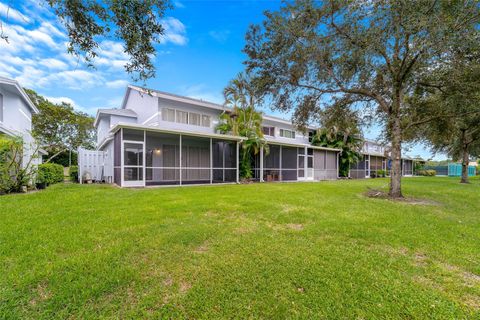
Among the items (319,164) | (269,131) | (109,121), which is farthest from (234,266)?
(269,131)

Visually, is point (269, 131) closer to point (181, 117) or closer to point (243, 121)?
point (243, 121)

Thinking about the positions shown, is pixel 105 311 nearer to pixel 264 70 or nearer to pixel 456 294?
pixel 456 294

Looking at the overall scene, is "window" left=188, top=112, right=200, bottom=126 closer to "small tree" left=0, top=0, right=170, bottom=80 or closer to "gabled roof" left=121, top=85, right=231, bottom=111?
"gabled roof" left=121, top=85, right=231, bottom=111

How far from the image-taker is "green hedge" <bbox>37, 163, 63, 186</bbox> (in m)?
10.2

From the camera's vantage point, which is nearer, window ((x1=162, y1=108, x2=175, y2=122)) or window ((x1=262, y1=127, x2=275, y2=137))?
window ((x1=162, y1=108, x2=175, y2=122))

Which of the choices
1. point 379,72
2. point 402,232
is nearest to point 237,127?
point 379,72

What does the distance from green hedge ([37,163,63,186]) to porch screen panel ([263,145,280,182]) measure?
1279 centimetres

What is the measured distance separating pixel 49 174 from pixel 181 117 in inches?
326

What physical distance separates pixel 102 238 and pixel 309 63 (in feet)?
29.2

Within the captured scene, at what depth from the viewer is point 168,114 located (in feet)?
50.9

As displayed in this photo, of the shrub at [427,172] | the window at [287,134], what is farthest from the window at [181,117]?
the shrub at [427,172]

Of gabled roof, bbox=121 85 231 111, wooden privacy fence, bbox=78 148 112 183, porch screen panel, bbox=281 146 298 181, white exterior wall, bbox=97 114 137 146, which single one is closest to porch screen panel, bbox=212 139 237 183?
gabled roof, bbox=121 85 231 111

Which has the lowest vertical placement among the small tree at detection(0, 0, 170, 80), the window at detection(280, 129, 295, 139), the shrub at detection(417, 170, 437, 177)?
the shrub at detection(417, 170, 437, 177)

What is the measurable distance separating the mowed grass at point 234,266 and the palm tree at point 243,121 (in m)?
9.51
